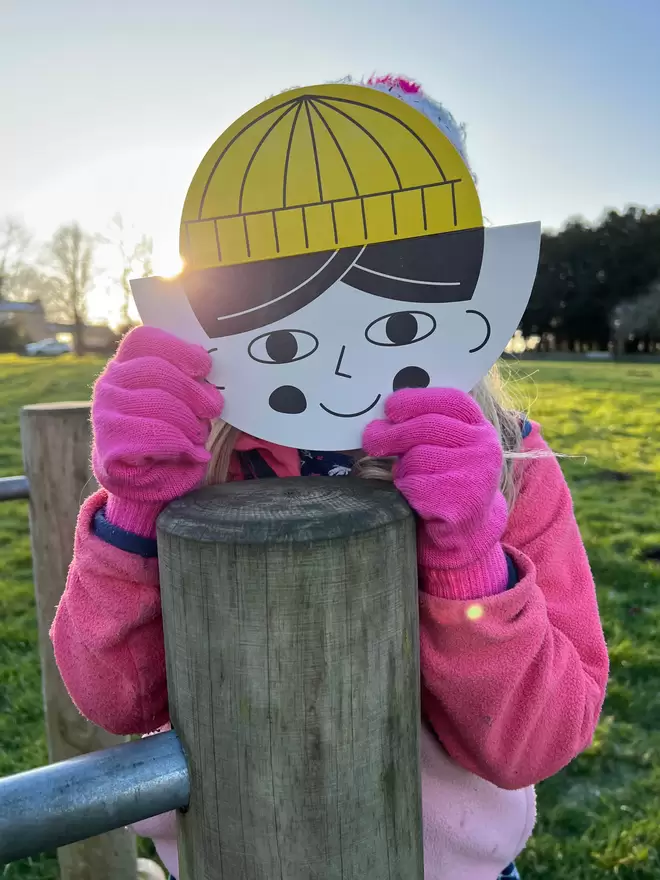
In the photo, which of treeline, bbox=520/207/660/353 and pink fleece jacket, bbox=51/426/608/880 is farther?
treeline, bbox=520/207/660/353

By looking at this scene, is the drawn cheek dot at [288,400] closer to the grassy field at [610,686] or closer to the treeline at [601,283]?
the grassy field at [610,686]

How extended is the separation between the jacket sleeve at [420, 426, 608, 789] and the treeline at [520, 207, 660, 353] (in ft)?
87.1

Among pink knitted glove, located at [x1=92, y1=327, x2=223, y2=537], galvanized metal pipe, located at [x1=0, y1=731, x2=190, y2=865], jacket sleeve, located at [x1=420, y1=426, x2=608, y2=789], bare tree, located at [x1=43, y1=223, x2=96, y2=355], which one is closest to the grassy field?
jacket sleeve, located at [x1=420, y1=426, x2=608, y2=789]

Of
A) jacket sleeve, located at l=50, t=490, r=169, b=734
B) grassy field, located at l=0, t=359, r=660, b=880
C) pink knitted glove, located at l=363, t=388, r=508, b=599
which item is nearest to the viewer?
pink knitted glove, located at l=363, t=388, r=508, b=599

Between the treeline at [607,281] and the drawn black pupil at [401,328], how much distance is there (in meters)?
26.7

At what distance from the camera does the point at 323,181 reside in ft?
2.72

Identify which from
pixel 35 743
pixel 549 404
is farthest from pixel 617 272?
pixel 35 743

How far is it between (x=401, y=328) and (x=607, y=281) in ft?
91.7

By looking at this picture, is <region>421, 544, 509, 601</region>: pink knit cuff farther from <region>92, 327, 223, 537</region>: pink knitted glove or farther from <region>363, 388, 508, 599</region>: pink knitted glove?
<region>92, 327, 223, 537</region>: pink knitted glove

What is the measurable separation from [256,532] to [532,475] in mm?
521

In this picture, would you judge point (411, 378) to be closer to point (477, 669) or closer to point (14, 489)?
point (477, 669)

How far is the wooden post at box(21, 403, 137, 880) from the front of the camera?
1609 millimetres

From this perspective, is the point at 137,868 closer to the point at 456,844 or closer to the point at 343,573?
the point at 456,844

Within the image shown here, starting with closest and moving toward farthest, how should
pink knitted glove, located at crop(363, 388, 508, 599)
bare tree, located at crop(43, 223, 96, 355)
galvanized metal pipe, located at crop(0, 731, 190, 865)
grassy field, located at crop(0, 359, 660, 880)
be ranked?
1. galvanized metal pipe, located at crop(0, 731, 190, 865)
2. pink knitted glove, located at crop(363, 388, 508, 599)
3. grassy field, located at crop(0, 359, 660, 880)
4. bare tree, located at crop(43, 223, 96, 355)
